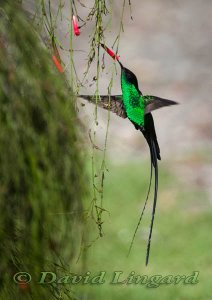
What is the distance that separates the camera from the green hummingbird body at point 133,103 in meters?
0.83

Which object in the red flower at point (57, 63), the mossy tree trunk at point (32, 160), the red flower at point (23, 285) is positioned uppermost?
the red flower at point (57, 63)

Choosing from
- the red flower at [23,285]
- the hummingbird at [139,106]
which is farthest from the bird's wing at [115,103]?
the red flower at [23,285]

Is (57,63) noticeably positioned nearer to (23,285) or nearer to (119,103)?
(119,103)

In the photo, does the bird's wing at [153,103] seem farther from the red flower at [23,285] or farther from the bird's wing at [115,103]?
the red flower at [23,285]

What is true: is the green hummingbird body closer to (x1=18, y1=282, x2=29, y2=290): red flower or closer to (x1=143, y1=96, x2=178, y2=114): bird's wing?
(x1=143, y1=96, x2=178, y2=114): bird's wing

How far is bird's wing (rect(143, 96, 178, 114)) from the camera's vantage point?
827mm

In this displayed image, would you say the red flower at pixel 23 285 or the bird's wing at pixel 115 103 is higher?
the bird's wing at pixel 115 103

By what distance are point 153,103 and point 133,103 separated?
0.02 meters

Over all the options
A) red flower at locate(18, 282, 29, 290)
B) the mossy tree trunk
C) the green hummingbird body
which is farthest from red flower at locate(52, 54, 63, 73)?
red flower at locate(18, 282, 29, 290)

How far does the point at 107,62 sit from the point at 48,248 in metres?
3.23

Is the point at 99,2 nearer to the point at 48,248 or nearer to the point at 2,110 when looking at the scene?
the point at 2,110

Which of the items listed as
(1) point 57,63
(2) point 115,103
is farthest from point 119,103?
(1) point 57,63

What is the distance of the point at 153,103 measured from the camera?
0.84 meters

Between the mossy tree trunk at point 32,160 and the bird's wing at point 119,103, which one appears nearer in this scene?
the bird's wing at point 119,103
